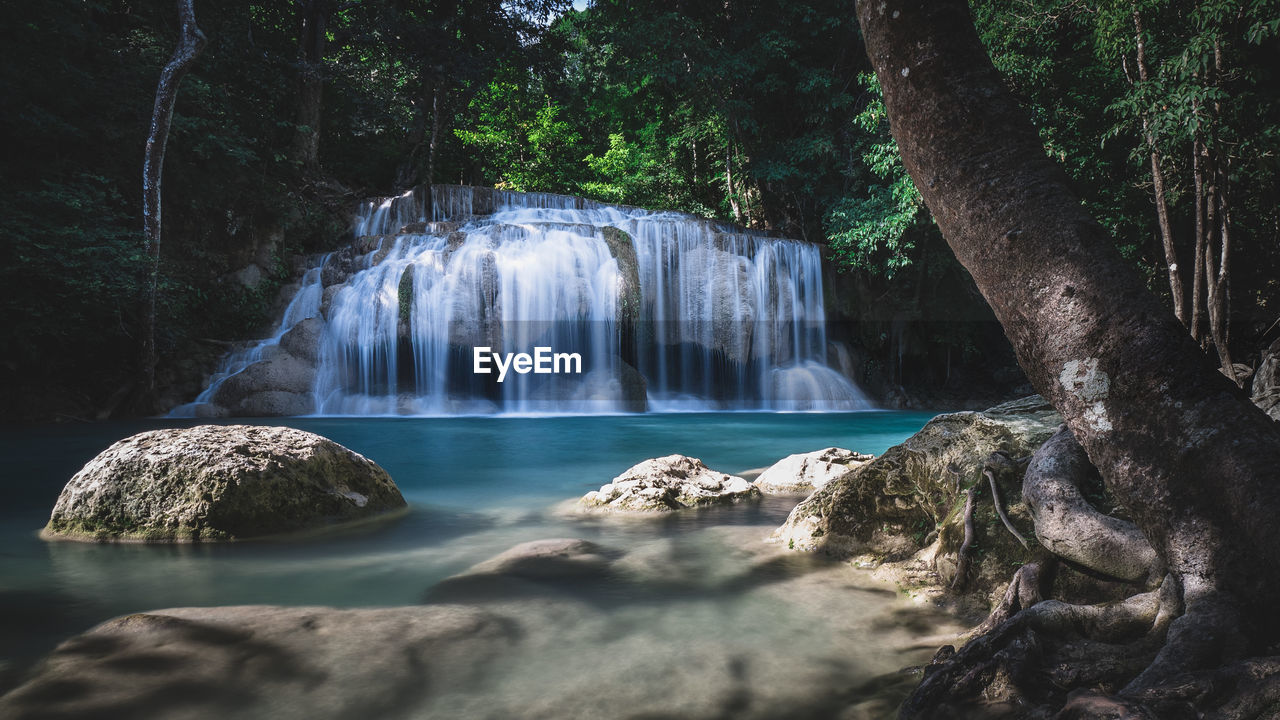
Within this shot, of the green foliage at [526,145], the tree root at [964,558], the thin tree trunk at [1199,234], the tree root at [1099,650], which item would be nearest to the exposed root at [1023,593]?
the tree root at [1099,650]

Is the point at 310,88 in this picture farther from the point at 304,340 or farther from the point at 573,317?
the point at 573,317

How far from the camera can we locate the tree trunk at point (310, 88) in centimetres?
2030

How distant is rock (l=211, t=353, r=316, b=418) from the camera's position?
14891mm

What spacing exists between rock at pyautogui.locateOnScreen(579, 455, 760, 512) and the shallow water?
286 millimetres

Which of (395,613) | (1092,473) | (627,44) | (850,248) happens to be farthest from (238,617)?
(627,44)

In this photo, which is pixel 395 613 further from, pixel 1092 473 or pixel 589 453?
pixel 589 453

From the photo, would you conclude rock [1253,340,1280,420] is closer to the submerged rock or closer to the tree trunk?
the submerged rock

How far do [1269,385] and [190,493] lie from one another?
7163mm

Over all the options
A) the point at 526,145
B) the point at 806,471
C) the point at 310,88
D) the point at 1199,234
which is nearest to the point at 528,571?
the point at 806,471

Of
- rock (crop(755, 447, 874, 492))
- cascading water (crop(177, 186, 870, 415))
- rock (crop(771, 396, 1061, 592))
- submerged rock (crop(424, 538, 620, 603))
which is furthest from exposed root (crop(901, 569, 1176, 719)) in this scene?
cascading water (crop(177, 186, 870, 415))

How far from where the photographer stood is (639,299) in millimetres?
18109

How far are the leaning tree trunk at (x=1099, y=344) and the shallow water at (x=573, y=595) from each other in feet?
3.98

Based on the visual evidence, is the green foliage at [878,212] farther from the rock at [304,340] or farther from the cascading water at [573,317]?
the rock at [304,340]

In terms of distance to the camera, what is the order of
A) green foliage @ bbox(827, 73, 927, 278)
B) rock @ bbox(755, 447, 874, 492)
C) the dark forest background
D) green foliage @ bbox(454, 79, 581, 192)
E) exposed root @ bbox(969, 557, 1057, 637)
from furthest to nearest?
green foliage @ bbox(454, 79, 581, 192) → green foliage @ bbox(827, 73, 927, 278) → the dark forest background → rock @ bbox(755, 447, 874, 492) → exposed root @ bbox(969, 557, 1057, 637)
